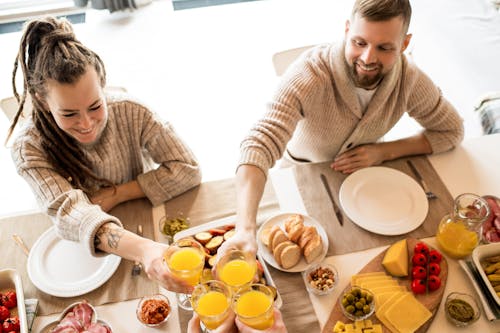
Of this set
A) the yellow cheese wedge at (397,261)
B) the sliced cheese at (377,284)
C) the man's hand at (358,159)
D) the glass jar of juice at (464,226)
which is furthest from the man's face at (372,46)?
the sliced cheese at (377,284)

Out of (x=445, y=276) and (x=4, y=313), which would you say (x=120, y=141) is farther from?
(x=445, y=276)

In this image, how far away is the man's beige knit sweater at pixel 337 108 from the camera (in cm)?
165

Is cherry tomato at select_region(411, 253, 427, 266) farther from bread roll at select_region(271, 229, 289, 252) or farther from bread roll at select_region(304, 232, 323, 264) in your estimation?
bread roll at select_region(271, 229, 289, 252)

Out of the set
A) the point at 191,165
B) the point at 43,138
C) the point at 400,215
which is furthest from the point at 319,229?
the point at 43,138

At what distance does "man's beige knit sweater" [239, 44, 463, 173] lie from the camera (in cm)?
165

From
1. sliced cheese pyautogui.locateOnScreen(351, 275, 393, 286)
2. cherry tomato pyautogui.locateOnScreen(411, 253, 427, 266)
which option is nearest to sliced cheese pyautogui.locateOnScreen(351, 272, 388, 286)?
sliced cheese pyautogui.locateOnScreen(351, 275, 393, 286)

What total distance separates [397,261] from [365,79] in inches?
27.4

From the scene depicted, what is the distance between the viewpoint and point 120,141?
172cm

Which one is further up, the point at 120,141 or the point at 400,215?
the point at 120,141

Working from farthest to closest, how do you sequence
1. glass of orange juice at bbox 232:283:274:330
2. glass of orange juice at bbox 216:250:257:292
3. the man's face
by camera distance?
the man's face
glass of orange juice at bbox 216:250:257:292
glass of orange juice at bbox 232:283:274:330

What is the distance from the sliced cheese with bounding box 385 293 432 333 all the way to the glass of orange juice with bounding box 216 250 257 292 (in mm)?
429

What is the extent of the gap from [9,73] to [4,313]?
3.01 m

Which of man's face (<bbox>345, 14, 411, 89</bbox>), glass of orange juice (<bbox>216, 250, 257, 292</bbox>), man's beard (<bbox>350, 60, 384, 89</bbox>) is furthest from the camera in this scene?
man's beard (<bbox>350, 60, 384, 89</bbox>)

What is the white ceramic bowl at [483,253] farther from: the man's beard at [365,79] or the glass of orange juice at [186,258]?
the glass of orange juice at [186,258]
